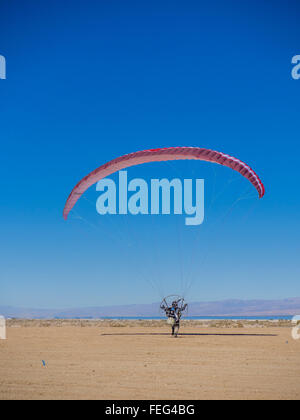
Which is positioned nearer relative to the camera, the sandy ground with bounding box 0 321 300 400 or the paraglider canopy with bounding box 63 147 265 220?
the sandy ground with bounding box 0 321 300 400

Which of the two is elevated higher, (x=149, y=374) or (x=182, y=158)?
(x=182, y=158)

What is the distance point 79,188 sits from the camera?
19.6m

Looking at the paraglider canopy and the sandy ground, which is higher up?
the paraglider canopy

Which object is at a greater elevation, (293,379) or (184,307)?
(184,307)

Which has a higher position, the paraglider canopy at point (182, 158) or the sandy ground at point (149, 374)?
the paraglider canopy at point (182, 158)

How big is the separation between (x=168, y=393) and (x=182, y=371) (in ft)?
10.4

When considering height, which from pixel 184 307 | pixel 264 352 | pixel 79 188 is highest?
pixel 79 188

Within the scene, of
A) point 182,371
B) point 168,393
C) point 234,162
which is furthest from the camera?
point 234,162

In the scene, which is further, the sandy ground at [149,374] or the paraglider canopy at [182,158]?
the paraglider canopy at [182,158]

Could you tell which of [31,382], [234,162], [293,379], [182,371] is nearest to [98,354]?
[182,371]

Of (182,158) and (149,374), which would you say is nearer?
(149,374)
